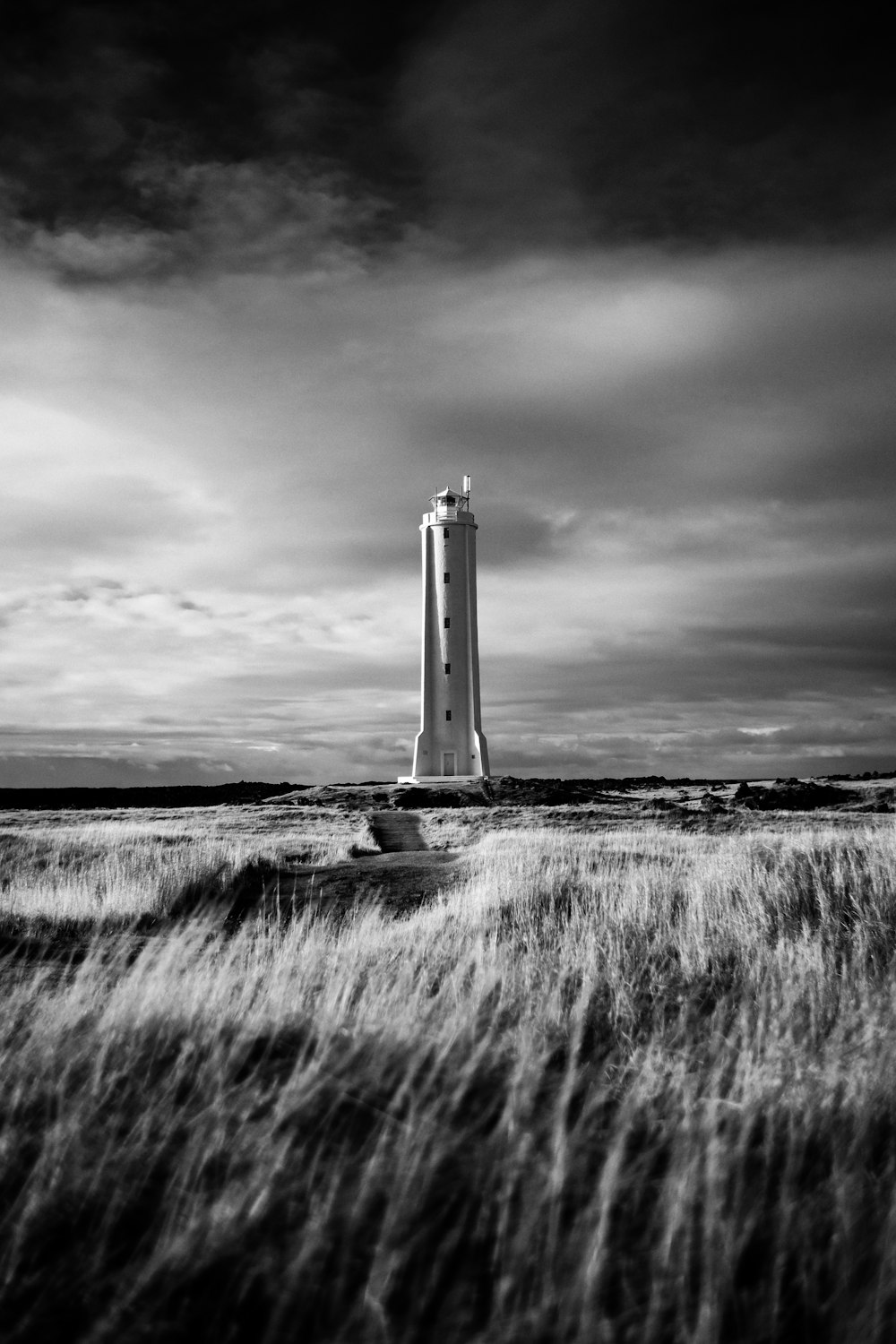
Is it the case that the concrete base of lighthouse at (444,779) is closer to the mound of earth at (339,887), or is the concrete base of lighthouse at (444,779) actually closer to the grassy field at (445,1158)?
the mound of earth at (339,887)

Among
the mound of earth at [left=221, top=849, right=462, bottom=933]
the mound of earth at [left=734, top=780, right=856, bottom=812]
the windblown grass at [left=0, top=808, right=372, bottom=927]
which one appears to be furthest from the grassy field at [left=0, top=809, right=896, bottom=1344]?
the mound of earth at [left=734, top=780, right=856, bottom=812]

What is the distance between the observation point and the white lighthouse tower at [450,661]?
44.8 metres

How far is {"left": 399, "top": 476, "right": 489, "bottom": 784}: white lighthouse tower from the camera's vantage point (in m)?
44.8

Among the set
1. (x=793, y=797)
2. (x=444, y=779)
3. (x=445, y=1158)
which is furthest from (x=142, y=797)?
(x=445, y=1158)

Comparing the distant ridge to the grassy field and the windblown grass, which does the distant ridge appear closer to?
the windblown grass

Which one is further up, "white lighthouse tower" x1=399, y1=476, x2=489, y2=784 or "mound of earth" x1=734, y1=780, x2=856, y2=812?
"white lighthouse tower" x1=399, y1=476, x2=489, y2=784

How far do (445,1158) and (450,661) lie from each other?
4141cm

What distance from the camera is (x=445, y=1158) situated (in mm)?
3467

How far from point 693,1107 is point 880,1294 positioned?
1261mm

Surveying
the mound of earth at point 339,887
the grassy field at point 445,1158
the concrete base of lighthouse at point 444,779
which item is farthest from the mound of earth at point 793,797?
the grassy field at point 445,1158

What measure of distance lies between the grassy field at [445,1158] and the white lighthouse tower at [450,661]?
123 feet

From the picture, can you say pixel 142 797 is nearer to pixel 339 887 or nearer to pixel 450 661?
pixel 450 661

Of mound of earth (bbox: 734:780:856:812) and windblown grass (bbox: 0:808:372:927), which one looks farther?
mound of earth (bbox: 734:780:856:812)

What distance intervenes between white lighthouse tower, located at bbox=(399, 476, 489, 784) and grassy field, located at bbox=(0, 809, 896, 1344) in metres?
37.6
